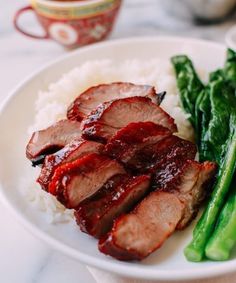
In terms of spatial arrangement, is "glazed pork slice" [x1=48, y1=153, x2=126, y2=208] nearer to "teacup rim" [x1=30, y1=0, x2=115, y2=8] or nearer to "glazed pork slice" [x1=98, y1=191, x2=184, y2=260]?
"glazed pork slice" [x1=98, y1=191, x2=184, y2=260]

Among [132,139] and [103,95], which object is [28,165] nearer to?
[103,95]

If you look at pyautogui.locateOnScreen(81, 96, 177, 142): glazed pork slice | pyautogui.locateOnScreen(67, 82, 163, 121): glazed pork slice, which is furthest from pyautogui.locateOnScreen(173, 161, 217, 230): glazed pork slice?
pyautogui.locateOnScreen(67, 82, 163, 121): glazed pork slice

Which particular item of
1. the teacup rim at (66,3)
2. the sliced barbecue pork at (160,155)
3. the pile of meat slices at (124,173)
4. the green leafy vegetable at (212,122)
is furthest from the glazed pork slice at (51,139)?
the teacup rim at (66,3)

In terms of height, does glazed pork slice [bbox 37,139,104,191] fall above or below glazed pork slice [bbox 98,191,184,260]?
above

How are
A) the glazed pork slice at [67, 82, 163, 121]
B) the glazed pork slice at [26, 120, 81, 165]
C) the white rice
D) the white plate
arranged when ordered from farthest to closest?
the white rice < the glazed pork slice at [67, 82, 163, 121] < the glazed pork slice at [26, 120, 81, 165] < the white plate

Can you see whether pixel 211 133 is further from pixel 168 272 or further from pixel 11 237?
pixel 11 237

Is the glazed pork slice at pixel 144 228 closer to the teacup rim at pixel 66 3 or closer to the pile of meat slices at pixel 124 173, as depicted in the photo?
the pile of meat slices at pixel 124 173

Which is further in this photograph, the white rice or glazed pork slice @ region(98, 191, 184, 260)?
the white rice
